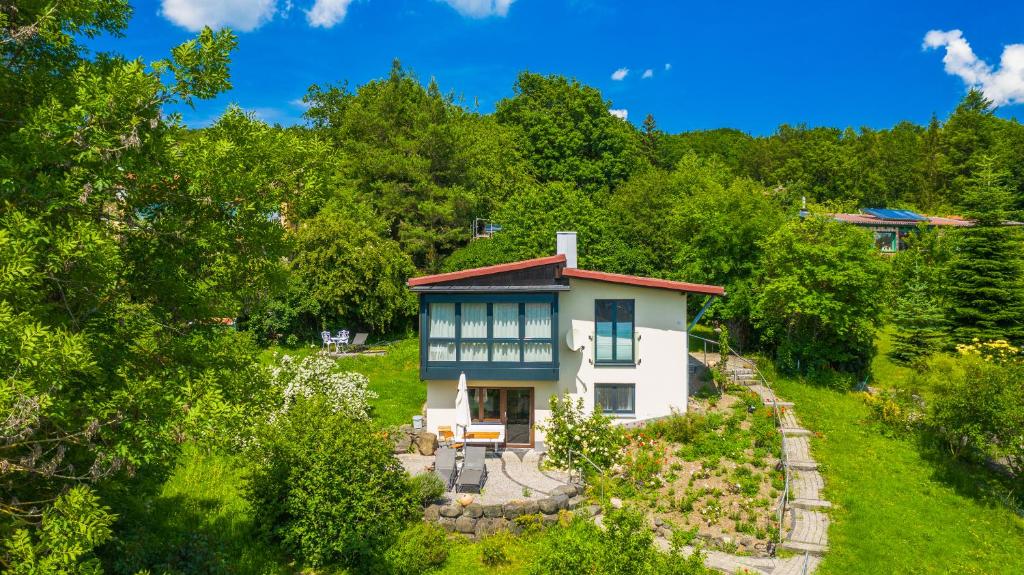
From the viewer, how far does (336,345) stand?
29.0 meters

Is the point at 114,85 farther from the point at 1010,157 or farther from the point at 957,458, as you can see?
the point at 1010,157

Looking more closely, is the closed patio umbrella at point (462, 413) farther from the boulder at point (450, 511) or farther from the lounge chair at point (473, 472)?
the boulder at point (450, 511)

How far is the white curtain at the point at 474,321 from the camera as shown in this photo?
63.8 ft

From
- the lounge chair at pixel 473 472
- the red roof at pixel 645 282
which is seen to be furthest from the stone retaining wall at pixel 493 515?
the red roof at pixel 645 282

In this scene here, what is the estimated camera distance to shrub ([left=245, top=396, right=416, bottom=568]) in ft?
41.6

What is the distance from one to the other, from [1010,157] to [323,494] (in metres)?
71.7

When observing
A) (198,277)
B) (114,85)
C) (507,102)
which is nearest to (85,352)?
(198,277)

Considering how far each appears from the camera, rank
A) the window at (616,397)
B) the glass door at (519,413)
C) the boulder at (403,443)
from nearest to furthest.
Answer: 1. the boulder at (403,443)
2. the glass door at (519,413)
3. the window at (616,397)

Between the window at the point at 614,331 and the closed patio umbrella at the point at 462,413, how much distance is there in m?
4.78

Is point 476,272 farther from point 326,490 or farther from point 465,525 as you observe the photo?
point 326,490

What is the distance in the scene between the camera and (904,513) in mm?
14711

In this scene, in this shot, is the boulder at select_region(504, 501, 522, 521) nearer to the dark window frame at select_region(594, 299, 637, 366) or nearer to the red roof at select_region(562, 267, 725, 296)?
the dark window frame at select_region(594, 299, 637, 366)

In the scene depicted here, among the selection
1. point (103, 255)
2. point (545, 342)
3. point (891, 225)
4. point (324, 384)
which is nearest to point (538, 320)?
point (545, 342)

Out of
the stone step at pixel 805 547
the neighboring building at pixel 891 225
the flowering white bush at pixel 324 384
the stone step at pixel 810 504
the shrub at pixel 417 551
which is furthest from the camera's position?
the neighboring building at pixel 891 225
